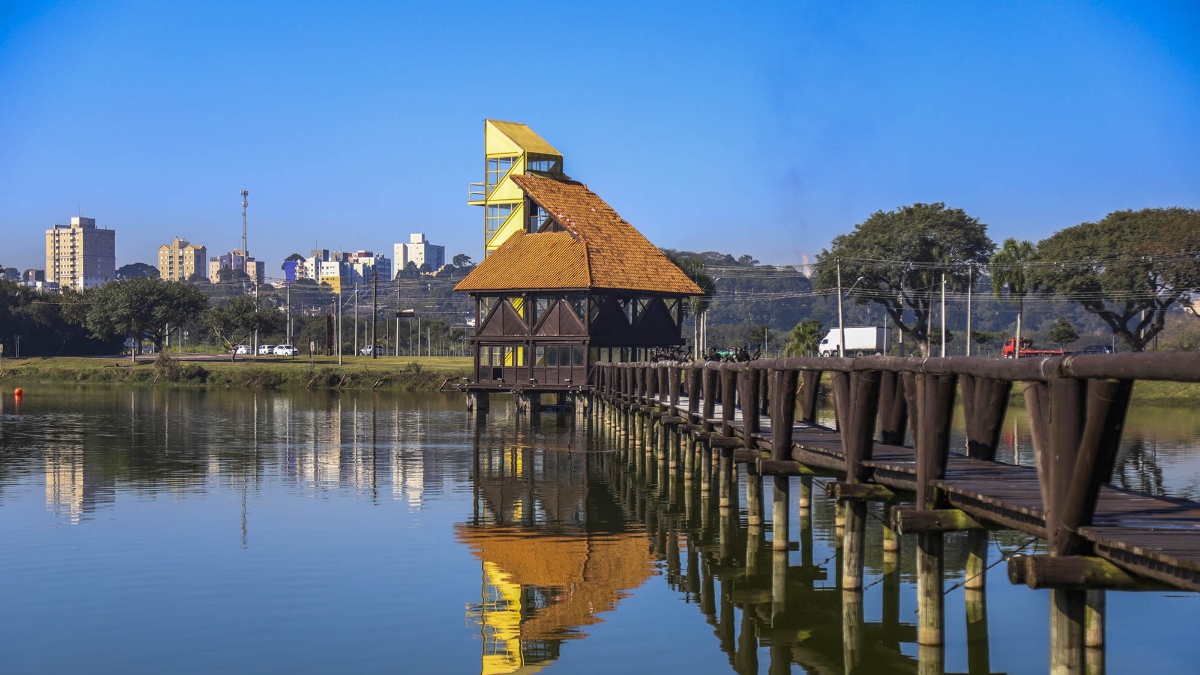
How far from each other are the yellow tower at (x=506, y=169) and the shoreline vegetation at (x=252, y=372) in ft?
59.1

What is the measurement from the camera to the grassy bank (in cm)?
9531

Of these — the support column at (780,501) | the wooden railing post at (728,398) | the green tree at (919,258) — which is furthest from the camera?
the green tree at (919,258)

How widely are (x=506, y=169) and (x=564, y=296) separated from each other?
14695 millimetres

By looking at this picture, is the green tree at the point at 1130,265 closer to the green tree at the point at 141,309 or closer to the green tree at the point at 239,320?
the green tree at the point at 239,320

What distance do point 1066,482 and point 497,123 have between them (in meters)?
65.7

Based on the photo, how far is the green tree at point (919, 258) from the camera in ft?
330

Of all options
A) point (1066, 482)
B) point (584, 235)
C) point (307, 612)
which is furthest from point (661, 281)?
point (1066, 482)

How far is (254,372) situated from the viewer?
324 feet

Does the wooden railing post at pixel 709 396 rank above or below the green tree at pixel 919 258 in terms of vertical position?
below

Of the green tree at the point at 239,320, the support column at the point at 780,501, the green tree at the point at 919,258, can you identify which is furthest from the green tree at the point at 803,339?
the support column at the point at 780,501

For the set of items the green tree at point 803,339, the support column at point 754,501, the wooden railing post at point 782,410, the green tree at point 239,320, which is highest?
the green tree at point 239,320

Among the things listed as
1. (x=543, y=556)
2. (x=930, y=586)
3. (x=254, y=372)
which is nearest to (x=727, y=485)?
(x=543, y=556)

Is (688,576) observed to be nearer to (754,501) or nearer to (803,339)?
(754,501)

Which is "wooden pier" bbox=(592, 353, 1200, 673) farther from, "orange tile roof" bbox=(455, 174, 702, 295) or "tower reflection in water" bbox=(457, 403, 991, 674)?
"orange tile roof" bbox=(455, 174, 702, 295)
